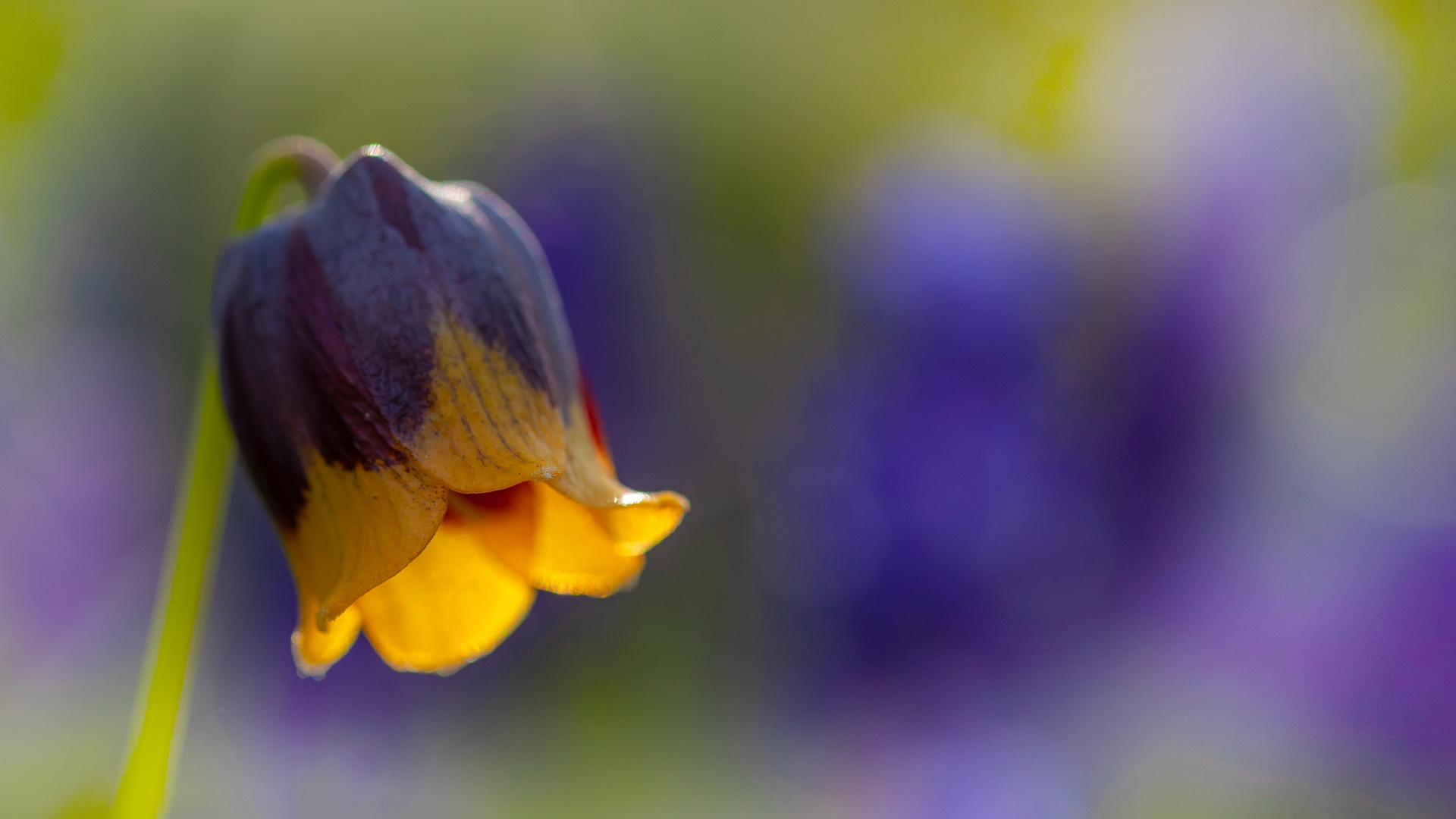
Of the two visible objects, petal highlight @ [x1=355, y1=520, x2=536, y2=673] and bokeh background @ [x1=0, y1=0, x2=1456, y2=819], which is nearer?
petal highlight @ [x1=355, y1=520, x2=536, y2=673]

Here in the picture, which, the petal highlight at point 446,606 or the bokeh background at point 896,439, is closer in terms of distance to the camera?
the petal highlight at point 446,606

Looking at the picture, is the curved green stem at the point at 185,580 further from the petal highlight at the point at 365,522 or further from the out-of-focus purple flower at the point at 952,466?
the out-of-focus purple flower at the point at 952,466

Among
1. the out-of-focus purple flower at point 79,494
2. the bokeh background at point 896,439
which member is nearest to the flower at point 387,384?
the bokeh background at point 896,439

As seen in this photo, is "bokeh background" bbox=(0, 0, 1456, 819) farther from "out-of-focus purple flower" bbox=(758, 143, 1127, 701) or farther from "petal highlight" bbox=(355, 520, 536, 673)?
"petal highlight" bbox=(355, 520, 536, 673)

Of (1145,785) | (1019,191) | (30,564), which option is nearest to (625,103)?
(1019,191)

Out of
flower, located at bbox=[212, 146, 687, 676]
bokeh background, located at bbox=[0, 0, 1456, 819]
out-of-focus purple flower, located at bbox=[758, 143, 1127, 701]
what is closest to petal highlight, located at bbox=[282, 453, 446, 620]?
flower, located at bbox=[212, 146, 687, 676]

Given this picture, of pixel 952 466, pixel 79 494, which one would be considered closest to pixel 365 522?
pixel 952 466
